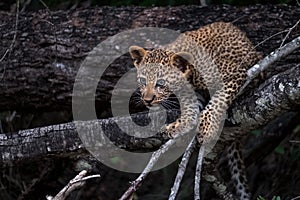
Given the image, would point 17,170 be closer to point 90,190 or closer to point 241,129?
point 90,190

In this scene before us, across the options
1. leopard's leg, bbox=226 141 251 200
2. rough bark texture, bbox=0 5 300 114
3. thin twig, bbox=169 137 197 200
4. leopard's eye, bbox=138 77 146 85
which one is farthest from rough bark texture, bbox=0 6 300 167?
thin twig, bbox=169 137 197 200

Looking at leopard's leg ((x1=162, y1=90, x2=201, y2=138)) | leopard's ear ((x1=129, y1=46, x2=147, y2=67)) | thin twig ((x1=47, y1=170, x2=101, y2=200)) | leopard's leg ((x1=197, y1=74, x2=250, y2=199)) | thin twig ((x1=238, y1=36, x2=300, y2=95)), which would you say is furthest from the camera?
leopard's ear ((x1=129, y1=46, x2=147, y2=67))

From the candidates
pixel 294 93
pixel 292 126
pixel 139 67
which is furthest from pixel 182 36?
pixel 292 126

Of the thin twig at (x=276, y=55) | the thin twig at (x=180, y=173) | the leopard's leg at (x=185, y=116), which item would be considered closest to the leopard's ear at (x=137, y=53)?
the leopard's leg at (x=185, y=116)

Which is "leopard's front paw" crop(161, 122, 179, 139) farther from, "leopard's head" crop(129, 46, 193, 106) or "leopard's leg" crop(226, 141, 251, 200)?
"leopard's leg" crop(226, 141, 251, 200)

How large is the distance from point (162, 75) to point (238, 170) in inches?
37.9

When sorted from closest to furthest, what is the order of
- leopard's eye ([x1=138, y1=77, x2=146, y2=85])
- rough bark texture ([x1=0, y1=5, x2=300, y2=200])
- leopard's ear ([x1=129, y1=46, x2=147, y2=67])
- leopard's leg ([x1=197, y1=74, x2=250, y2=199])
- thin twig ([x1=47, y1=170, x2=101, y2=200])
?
thin twig ([x1=47, y1=170, x2=101, y2=200])
leopard's leg ([x1=197, y1=74, x2=250, y2=199])
leopard's eye ([x1=138, y1=77, x2=146, y2=85])
leopard's ear ([x1=129, y1=46, x2=147, y2=67])
rough bark texture ([x1=0, y1=5, x2=300, y2=200])

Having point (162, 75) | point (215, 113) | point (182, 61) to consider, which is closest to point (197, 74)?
point (182, 61)

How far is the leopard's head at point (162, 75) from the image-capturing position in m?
4.40

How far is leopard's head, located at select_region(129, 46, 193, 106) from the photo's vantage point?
4402 mm

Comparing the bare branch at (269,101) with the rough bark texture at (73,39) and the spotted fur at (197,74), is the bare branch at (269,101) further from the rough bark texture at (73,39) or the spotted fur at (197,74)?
the rough bark texture at (73,39)

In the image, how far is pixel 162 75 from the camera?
4.45 m

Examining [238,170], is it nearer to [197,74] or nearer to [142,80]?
[197,74]

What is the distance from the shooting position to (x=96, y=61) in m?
5.34
